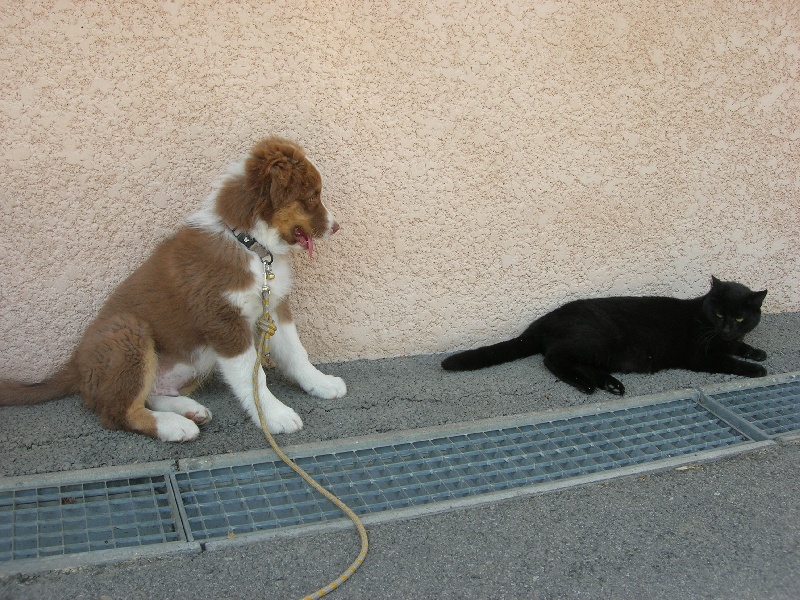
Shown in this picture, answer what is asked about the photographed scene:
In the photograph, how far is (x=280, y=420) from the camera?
10.2ft

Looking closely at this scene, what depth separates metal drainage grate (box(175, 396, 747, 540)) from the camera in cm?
267

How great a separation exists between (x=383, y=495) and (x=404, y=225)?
4.94 ft

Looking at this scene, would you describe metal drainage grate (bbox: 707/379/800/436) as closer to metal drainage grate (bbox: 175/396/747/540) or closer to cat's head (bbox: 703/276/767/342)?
metal drainage grate (bbox: 175/396/747/540)

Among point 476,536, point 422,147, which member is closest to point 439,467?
point 476,536

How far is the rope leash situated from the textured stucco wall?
552 millimetres

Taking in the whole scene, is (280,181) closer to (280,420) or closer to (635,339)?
(280,420)

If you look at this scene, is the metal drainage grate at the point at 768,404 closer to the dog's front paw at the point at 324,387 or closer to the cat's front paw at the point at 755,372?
the cat's front paw at the point at 755,372

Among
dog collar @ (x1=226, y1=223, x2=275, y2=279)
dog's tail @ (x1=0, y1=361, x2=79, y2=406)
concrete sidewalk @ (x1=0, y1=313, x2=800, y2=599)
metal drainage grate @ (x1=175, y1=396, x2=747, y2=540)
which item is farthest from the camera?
dog's tail @ (x1=0, y1=361, x2=79, y2=406)

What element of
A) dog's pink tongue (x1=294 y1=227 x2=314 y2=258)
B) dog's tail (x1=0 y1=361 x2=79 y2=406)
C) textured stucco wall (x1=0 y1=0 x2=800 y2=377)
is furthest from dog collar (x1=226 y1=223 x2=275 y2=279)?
dog's tail (x1=0 y1=361 x2=79 y2=406)

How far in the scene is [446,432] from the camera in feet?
10.5

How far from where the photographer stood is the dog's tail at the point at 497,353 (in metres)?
3.77

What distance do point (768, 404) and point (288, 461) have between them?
238 cm

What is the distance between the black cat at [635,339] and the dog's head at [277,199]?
1.11 m

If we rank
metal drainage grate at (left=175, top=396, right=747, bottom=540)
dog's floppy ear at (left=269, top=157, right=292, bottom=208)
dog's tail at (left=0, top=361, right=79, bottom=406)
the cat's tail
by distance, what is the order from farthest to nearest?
the cat's tail, dog's tail at (left=0, top=361, right=79, bottom=406), dog's floppy ear at (left=269, top=157, right=292, bottom=208), metal drainage grate at (left=175, top=396, right=747, bottom=540)
